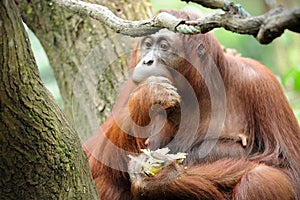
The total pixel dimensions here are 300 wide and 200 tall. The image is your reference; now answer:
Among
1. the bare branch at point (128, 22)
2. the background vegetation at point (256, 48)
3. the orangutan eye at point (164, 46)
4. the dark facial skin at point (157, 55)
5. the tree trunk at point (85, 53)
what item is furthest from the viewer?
the background vegetation at point (256, 48)

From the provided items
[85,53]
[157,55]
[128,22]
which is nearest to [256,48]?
[85,53]

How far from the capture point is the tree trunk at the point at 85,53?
497 cm

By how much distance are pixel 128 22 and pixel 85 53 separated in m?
2.41

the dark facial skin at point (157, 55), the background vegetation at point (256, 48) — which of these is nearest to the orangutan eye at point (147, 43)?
the dark facial skin at point (157, 55)

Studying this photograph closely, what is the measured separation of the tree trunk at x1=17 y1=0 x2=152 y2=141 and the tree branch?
2084mm

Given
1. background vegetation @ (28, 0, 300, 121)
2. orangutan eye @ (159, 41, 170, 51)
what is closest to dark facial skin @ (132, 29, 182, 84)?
orangutan eye @ (159, 41, 170, 51)

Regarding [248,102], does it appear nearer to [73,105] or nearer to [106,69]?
[106,69]

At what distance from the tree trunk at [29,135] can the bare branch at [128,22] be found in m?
0.46

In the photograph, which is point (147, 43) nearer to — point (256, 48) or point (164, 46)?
point (164, 46)

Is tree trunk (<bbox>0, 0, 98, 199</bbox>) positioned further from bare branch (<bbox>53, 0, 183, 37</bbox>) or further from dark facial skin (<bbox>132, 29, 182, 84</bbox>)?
dark facial skin (<bbox>132, 29, 182, 84</bbox>)

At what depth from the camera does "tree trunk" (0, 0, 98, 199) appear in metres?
2.54

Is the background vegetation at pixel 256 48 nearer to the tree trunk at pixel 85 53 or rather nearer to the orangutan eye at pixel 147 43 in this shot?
the tree trunk at pixel 85 53

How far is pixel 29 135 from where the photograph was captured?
272 cm

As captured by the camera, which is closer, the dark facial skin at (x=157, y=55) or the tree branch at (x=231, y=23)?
the tree branch at (x=231, y=23)
